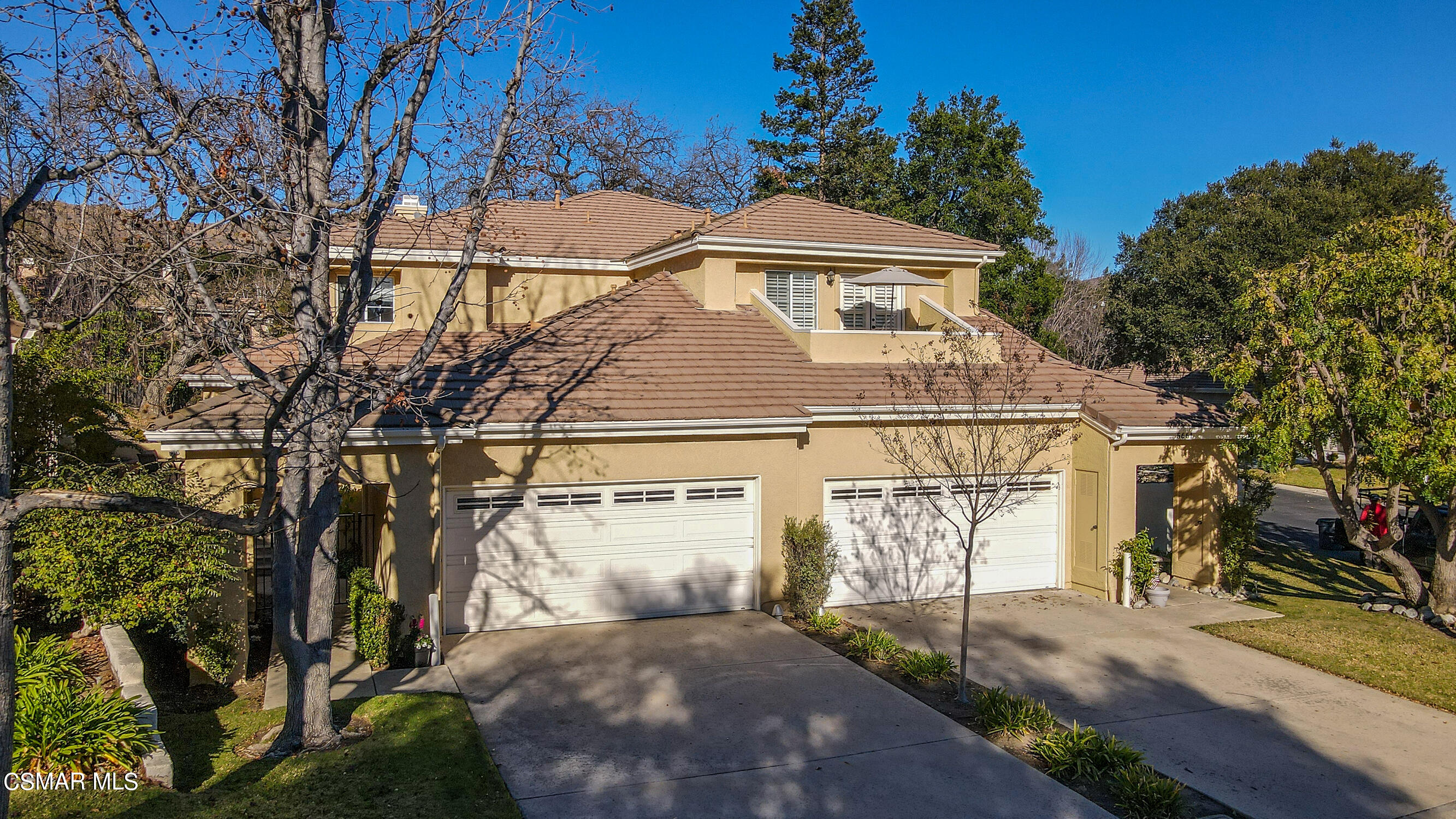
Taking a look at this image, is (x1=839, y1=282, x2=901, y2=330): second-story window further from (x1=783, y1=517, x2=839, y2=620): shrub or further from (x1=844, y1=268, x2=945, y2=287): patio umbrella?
(x1=783, y1=517, x2=839, y2=620): shrub

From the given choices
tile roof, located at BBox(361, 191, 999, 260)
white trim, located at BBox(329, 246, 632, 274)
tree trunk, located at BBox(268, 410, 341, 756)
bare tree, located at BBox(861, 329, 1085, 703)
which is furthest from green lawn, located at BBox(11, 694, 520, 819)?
tile roof, located at BBox(361, 191, 999, 260)

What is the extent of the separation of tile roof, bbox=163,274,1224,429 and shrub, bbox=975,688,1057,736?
15.8 ft

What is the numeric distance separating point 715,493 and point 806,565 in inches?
66.8

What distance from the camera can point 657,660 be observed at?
36.8ft

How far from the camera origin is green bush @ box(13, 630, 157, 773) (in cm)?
666

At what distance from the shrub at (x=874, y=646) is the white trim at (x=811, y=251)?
24.8 feet

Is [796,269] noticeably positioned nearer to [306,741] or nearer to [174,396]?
[306,741]

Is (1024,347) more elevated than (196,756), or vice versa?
(1024,347)

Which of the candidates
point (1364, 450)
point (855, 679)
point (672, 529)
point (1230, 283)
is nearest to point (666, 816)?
point (855, 679)

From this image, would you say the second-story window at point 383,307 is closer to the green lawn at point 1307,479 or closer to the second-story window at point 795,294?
the second-story window at point 795,294


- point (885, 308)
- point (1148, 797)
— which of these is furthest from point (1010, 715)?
point (885, 308)

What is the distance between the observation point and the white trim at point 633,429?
1189 cm

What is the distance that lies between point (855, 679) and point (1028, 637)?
3.31 metres

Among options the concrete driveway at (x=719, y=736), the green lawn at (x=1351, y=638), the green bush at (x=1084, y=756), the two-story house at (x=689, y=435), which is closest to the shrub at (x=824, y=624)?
the concrete driveway at (x=719, y=736)
